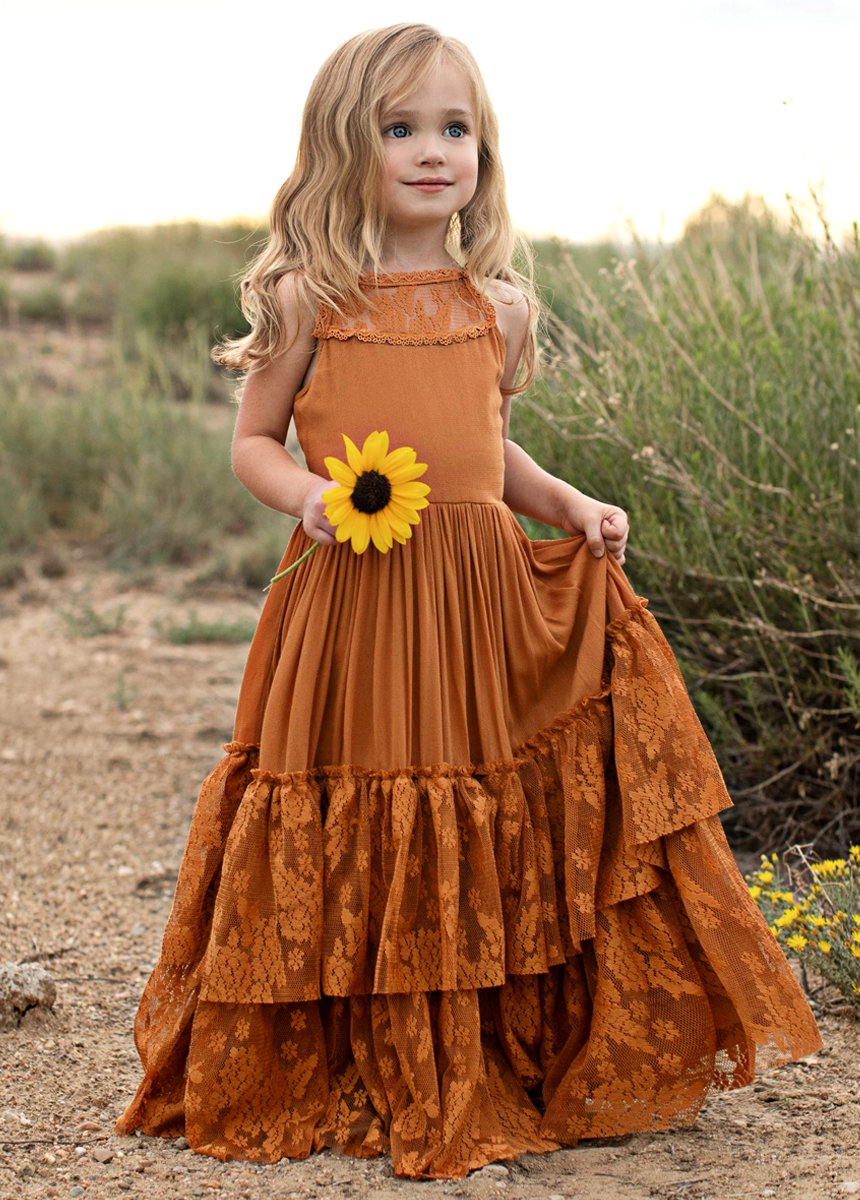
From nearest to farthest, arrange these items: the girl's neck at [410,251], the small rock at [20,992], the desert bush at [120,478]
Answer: the girl's neck at [410,251] < the small rock at [20,992] < the desert bush at [120,478]

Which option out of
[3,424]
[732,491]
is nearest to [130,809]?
[732,491]

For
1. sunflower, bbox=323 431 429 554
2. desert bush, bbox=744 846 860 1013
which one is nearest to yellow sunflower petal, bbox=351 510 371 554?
sunflower, bbox=323 431 429 554

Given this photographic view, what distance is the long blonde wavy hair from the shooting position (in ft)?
7.50

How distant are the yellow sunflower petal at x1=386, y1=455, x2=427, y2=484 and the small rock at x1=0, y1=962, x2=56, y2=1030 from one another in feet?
4.46

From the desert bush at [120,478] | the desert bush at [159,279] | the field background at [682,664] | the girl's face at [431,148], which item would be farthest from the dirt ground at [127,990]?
the desert bush at [159,279]

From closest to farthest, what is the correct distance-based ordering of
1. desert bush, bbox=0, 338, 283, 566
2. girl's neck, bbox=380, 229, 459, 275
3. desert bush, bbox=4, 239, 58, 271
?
girl's neck, bbox=380, 229, 459, 275 → desert bush, bbox=0, 338, 283, 566 → desert bush, bbox=4, 239, 58, 271

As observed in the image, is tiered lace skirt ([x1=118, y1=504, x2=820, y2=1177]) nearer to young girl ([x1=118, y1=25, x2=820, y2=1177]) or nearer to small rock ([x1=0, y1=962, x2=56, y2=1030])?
young girl ([x1=118, y1=25, x2=820, y2=1177])

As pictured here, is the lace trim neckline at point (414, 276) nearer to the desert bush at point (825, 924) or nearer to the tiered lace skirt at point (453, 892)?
the tiered lace skirt at point (453, 892)

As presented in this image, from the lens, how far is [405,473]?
2158 millimetres

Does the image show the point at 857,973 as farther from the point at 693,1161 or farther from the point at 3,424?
the point at 3,424

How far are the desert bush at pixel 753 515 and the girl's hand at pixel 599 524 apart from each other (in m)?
0.99

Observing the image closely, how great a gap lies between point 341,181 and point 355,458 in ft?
1.72

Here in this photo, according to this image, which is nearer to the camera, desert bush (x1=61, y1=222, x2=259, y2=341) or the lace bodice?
the lace bodice

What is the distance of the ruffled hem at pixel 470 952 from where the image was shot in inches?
87.4
